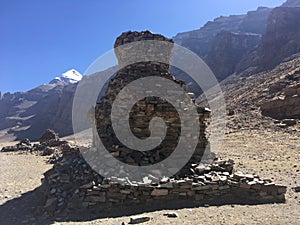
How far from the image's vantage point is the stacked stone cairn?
320 inches

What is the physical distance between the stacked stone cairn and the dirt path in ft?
1.82

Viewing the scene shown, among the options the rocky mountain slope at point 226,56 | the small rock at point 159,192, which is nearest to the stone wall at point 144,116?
the small rock at point 159,192

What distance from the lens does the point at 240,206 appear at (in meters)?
7.66

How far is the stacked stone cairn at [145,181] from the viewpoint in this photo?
8.12m

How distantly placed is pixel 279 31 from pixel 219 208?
79.8 meters

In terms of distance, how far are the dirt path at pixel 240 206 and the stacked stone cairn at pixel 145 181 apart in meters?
0.56

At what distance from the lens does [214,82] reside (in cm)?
8162

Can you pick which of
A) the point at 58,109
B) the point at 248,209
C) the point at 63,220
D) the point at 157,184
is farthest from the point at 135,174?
the point at 58,109

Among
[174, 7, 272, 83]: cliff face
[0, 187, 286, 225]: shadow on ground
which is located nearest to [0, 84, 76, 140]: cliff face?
[174, 7, 272, 83]: cliff face

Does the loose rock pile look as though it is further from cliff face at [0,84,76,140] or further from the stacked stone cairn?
cliff face at [0,84,76,140]

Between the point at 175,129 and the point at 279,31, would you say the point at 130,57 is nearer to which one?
the point at 175,129

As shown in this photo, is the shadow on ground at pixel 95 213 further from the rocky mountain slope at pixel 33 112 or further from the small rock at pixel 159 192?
the rocky mountain slope at pixel 33 112

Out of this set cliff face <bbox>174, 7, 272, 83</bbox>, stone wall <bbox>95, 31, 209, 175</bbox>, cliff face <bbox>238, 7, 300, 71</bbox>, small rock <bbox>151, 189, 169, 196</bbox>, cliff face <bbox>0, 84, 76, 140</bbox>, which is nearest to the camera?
small rock <bbox>151, 189, 169, 196</bbox>

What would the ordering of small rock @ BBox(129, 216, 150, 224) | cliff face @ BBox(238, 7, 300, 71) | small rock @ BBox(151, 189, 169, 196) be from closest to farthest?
Result: small rock @ BBox(129, 216, 150, 224) < small rock @ BBox(151, 189, 169, 196) < cliff face @ BBox(238, 7, 300, 71)
